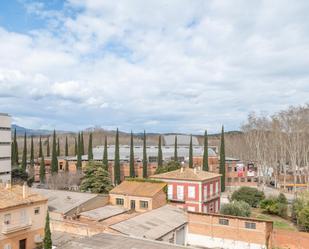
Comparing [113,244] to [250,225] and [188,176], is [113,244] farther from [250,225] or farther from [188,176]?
[188,176]

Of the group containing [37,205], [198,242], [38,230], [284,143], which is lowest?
Answer: [198,242]

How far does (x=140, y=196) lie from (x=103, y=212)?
4553 millimetres

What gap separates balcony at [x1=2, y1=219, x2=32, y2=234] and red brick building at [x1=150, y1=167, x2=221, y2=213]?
1771cm

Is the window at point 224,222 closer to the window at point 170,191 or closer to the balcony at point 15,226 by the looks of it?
the window at point 170,191

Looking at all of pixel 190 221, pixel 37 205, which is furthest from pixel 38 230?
pixel 190 221

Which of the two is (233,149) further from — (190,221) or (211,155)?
(190,221)

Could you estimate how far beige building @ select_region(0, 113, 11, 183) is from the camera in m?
58.6

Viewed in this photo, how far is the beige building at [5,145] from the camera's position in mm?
58625

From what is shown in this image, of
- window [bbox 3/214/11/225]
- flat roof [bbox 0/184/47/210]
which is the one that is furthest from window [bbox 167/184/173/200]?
window [bbox 3/214/11/225]

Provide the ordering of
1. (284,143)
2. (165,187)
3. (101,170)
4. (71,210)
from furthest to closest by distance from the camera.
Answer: (284,143)
(101,170)
(165,187)
(71,210)

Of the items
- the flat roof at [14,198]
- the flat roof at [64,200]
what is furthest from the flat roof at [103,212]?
the flat roof at [14,198]

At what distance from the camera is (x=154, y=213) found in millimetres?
31766

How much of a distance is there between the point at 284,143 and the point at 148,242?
45433 millimetres

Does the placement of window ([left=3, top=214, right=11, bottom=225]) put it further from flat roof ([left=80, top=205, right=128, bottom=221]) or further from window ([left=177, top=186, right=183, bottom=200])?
window ([left=177, top=186, right=183, bottom=200])
